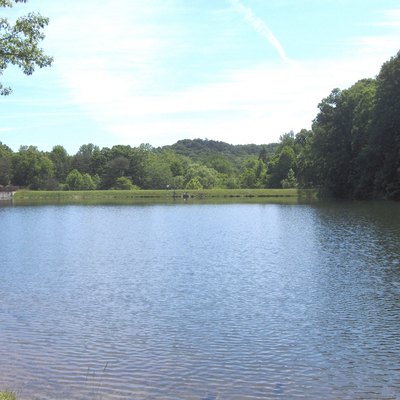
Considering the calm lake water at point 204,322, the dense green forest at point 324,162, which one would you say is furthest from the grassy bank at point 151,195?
the calm lake water at point 204,322

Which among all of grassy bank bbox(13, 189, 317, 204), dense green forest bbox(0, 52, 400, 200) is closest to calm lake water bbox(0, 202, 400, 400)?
dense green forest bbox(0, 52, 400, 200)

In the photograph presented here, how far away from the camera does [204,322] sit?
47.9 feet

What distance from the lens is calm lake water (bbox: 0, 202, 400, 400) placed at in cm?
1012

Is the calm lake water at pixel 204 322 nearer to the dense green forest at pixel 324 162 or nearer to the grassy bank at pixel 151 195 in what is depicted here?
the dense green forest at pixel 324 162

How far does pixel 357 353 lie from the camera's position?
1180 cm

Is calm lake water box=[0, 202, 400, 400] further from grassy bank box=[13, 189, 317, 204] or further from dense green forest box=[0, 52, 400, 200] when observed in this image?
grassy bank box=[13, 189, 317, 204]

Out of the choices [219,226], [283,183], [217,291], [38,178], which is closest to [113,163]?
[38,178]

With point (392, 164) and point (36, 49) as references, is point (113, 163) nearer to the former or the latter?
point (392, 164)

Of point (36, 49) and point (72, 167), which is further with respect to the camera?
point (72, 167)

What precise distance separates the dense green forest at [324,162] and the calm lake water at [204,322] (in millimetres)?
49966

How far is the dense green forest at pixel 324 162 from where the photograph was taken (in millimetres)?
76125

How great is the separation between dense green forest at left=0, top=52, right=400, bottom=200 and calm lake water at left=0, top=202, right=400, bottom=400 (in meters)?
50.0

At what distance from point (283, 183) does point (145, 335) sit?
123m

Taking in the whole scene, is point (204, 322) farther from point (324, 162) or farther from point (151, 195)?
point (151, 195)
